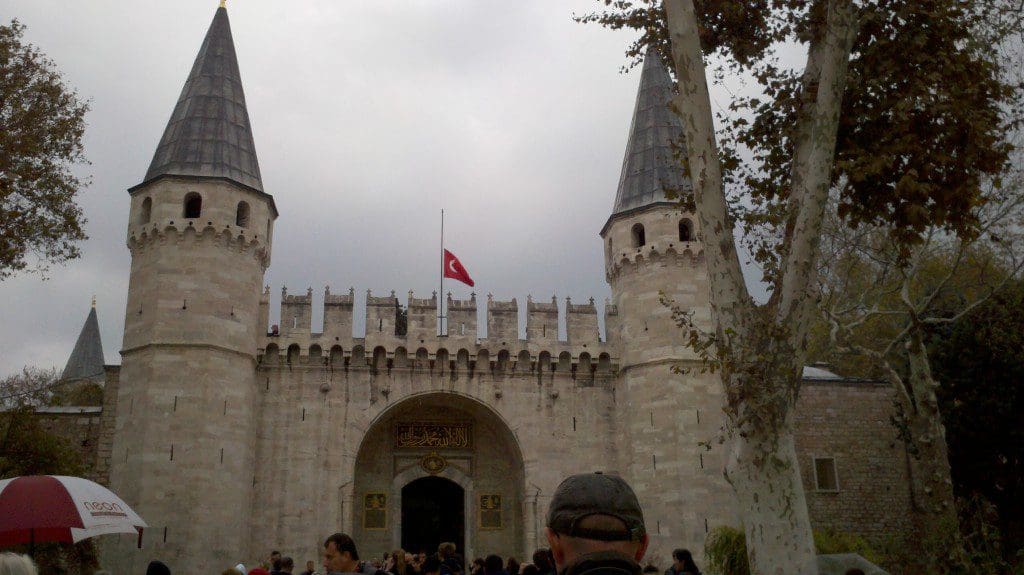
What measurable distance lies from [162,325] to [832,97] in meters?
15.4

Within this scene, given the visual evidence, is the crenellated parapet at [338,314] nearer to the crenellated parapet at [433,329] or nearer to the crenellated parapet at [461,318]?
the crenellated parapet at [433,329]

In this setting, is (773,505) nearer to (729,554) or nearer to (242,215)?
(729,554)

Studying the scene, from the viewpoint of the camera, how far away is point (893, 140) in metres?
8.29

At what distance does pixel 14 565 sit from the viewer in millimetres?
3400

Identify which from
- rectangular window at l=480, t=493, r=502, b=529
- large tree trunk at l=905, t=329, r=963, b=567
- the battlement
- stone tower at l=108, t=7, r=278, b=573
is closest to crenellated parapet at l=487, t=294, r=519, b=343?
the battlement

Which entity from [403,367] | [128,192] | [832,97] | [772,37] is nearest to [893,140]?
[832,97]

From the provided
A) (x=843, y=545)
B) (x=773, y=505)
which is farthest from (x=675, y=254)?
(x=773, y=505)

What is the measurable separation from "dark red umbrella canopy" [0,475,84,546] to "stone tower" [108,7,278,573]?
11039 millimetres

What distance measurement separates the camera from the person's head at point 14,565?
3.36 metres

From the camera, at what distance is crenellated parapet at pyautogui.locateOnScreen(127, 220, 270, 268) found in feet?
63.7

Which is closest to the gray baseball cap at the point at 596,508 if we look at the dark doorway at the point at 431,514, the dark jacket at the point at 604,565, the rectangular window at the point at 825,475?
the dark jacket at the point at 604,565

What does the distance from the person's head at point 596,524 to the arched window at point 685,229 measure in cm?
1961

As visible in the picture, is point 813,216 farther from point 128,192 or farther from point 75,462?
point 128,192

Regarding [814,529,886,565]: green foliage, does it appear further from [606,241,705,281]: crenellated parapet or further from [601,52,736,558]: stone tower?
[606,241,705,281]: crenellated parapet
